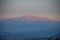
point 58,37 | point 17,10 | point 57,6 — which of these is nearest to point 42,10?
point 57,6

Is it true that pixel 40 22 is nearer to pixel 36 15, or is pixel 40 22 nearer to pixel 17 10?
pixel 36 15

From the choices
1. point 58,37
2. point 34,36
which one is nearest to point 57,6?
point 58,37

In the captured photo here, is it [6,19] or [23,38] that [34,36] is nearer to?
[23,38]

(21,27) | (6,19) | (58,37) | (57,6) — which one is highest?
(57,6)

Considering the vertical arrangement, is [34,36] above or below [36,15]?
below

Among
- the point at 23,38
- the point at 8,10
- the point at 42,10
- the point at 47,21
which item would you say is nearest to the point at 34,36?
the point at 23,38

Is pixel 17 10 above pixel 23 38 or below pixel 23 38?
above

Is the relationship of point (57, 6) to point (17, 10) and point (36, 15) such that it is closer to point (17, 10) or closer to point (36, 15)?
point (36, 15)
